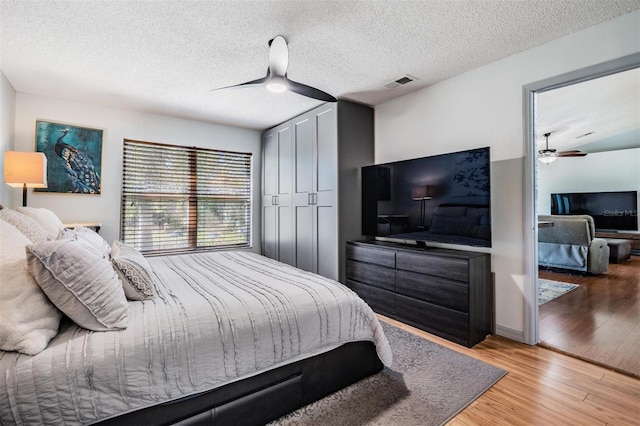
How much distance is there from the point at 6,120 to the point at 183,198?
197 cm

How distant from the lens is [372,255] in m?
3.30

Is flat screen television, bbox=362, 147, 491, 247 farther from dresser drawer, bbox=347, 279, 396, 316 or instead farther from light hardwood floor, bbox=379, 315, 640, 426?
light hardwood floor, bbox=379, 315, 640, 426

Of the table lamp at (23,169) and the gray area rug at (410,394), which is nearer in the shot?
the gray area rug at (410,394)

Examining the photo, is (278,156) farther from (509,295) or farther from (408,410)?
(408,410)

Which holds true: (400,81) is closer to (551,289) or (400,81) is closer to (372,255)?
(372,255)

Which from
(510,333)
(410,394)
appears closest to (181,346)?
(410,394)

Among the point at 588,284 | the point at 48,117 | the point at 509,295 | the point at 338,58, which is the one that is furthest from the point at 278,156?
the point at 588,284

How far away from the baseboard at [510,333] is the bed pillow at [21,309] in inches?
123

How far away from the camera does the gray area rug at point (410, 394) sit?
158cm

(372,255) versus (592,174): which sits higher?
(592,174)

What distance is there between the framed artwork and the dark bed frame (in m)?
3.55

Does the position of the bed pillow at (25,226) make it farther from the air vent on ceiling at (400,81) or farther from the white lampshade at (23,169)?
the air vent on ceiling at (400,81)

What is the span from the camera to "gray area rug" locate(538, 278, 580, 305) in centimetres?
361

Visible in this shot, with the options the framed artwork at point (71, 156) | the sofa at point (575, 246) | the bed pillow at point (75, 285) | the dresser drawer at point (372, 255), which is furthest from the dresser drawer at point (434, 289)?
the framed artwork at point (71, 156)
